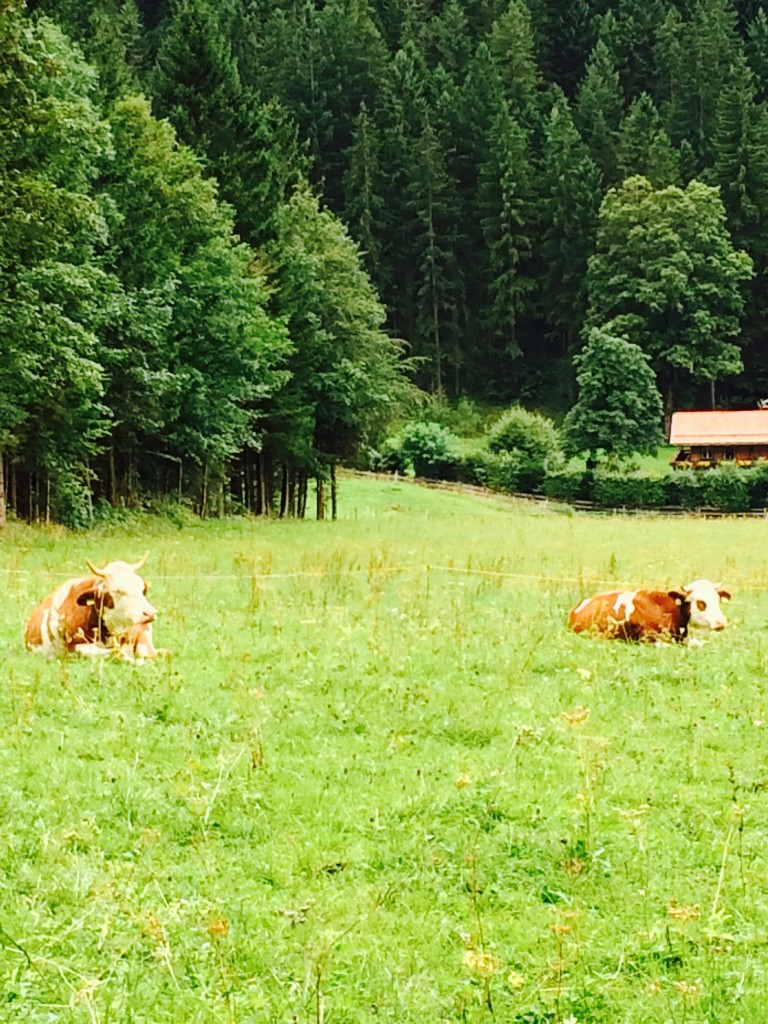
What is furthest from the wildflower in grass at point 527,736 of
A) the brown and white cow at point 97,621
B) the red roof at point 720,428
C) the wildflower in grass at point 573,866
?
the red roof at point 720,428

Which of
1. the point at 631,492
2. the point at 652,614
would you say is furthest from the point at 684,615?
the point at 631,492

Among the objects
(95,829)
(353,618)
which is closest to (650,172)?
(353,618)

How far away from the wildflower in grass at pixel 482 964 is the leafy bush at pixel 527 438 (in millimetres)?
57501

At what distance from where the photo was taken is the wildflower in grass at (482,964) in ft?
12.8

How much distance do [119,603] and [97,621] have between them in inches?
12.9

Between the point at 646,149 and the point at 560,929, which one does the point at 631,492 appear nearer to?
the point at 646,149

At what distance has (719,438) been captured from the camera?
204ft

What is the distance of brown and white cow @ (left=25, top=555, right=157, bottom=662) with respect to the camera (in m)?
9.16

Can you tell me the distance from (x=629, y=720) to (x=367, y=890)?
342 centimetres

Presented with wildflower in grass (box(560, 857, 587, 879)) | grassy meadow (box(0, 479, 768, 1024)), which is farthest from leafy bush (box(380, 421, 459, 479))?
wildflower in grass (box(560, 857, 587, 879))

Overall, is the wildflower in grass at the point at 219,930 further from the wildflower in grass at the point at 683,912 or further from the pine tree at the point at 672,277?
the pine tree at the point at 672,277

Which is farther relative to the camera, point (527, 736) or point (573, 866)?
point (527, 736)

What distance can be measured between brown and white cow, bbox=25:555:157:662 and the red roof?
186 feet

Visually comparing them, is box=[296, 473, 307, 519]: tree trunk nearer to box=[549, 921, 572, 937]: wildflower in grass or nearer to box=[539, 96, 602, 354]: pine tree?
box=[549, 921, 572, 937]: wildflower in grass
